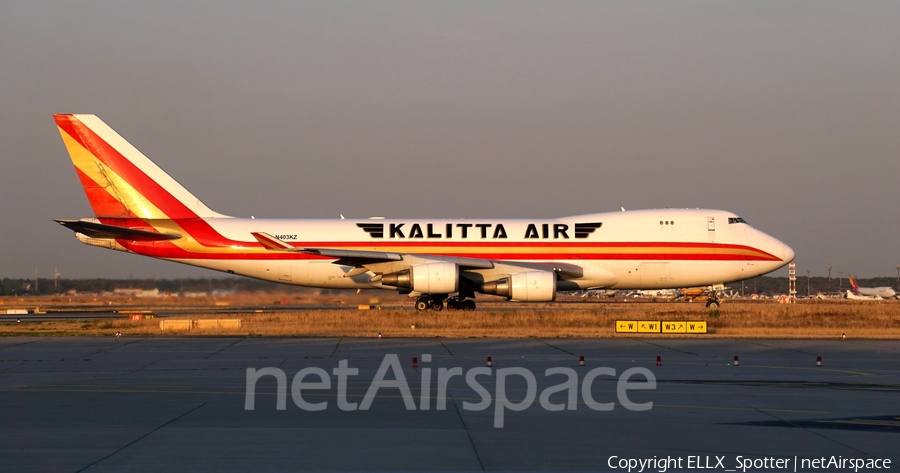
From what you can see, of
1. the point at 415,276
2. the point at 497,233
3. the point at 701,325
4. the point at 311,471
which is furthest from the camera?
the point at 497,233

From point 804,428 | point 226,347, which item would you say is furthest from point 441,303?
point 804,428

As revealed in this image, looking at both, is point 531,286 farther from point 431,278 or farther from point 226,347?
point 226,347

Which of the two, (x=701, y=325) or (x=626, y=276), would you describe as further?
(x=626, y=276)

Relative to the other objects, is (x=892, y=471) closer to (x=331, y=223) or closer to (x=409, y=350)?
(x=409, y=350)

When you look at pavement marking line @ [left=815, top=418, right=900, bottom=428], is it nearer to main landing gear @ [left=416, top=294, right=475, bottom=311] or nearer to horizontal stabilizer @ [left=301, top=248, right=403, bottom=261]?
horizontal stabilizer @ [left=301, top=248, right=403, bottom=261]

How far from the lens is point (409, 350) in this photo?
23438 mm

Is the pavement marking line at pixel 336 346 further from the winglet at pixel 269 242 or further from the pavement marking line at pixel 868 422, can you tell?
the pavement marking line at pixel 868 422

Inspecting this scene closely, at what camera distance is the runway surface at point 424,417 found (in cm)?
961

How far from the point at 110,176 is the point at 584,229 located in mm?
21206

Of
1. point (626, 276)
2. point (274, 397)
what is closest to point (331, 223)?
point (626, 276)

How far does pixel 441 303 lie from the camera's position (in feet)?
129

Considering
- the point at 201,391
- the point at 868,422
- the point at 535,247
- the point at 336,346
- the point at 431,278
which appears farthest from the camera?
the point at 535,247

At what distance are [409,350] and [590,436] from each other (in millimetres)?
12789

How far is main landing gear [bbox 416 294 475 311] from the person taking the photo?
38938 mm
